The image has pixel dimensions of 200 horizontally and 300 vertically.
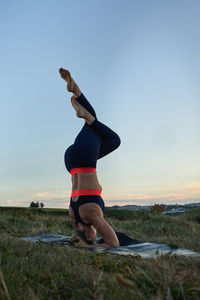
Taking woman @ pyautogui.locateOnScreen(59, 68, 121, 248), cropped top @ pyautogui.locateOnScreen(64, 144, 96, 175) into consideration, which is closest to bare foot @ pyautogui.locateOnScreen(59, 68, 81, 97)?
woman @ pyautogui.locateOnScreen(59, 68, 121, 248)

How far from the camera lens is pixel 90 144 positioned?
6.15m

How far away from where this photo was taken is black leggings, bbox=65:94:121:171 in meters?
6.07

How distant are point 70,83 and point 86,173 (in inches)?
76.2

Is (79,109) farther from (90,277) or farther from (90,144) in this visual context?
(90,277)

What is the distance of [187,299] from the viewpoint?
2225mm

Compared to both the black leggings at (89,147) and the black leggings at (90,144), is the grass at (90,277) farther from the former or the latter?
the black leggings at (90,144)

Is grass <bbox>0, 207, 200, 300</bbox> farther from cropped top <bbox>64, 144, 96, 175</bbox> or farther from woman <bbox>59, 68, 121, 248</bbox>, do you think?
cropped top <bbox>64, 144, 96, 175</bbox>

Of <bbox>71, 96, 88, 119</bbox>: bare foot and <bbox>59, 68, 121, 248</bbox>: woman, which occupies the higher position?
<bbox>71, 96, 88, 119</bbox>: bare foot

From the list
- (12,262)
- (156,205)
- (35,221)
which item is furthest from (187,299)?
(156,205)

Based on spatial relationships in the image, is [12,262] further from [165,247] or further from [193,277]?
[165,247]

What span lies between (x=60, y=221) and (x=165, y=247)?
653cm

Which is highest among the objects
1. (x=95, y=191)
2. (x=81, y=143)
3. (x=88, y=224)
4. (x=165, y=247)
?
(x=81, y=143)

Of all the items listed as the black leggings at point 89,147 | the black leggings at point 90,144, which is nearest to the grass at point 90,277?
the black leggings at point 89,147

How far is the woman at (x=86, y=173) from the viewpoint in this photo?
586cm
